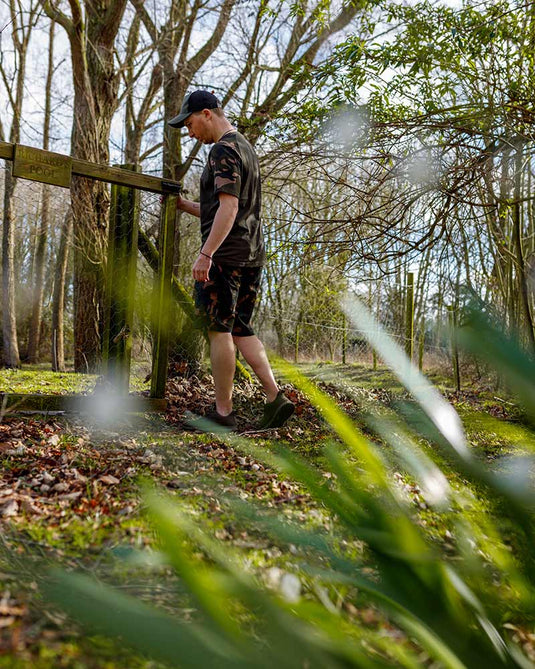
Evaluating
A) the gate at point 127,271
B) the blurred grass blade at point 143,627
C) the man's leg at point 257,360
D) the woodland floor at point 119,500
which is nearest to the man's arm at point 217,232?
the man's leg at point 257,360

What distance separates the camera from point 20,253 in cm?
1730

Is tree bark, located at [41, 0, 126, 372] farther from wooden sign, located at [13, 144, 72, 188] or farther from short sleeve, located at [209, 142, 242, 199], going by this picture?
short sleeve, located at [209, 142, 242, 199]

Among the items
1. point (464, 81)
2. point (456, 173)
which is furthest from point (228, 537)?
point (464, 81)

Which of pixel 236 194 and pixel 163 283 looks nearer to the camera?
pixel 236 194

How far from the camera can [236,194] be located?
342cm

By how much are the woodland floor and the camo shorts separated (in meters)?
0.67

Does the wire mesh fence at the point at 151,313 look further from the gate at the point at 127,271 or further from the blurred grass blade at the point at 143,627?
the blurred grass blade at the point at 143,627

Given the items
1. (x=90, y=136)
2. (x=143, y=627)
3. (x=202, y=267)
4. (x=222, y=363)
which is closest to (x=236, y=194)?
(x=202, y=267)

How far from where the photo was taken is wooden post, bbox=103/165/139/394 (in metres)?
4.05

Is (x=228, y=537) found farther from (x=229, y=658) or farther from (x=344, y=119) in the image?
(x=344, y=119)

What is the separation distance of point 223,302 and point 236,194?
0.64m

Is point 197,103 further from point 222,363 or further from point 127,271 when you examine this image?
point 222,363

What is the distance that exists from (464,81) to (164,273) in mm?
2527

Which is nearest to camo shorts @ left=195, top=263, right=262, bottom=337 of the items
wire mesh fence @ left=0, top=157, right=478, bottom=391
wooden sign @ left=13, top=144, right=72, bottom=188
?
wire mesh fence @ left=0, top=157, right=478, bottom=391
